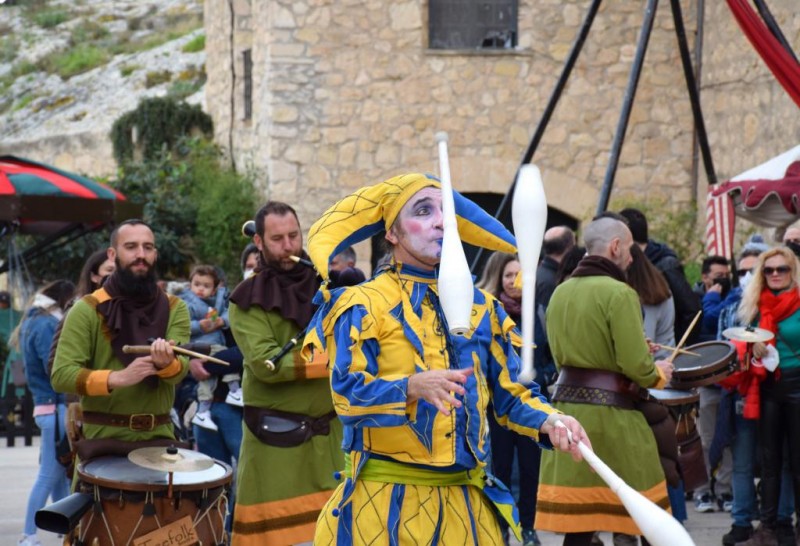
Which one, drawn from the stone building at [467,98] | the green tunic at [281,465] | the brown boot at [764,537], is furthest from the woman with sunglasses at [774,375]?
the stone building at [467,98]

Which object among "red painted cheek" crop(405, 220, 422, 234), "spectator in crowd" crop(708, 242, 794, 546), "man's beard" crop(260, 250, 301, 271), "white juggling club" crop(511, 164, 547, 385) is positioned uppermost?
"white juggling club" crop(511, 164, 547, 385)

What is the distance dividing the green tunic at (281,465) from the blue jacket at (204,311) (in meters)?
2.02

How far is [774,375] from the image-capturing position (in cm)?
761

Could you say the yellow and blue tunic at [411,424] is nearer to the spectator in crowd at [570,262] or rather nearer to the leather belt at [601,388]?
the leather belt at [601,388]

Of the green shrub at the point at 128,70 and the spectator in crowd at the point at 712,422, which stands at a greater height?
the green shrub at the point at 128,70

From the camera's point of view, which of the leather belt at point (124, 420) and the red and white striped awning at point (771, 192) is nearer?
the leather belt at point (124, 420)

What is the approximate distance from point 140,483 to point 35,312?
3527mm

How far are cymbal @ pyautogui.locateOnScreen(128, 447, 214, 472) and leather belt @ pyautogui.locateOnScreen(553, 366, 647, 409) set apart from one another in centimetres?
178

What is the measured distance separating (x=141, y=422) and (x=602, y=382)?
213cm

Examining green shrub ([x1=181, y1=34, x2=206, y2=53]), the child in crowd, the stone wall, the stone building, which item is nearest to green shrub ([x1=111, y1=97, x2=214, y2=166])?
the stone building

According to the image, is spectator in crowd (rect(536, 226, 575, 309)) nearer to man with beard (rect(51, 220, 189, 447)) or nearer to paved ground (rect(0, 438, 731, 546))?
paved ground (rect(0, 438, 731, 546))

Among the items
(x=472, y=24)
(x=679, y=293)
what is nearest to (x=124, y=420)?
(x=679, y=293)

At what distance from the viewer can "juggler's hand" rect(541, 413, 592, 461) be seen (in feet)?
12.4

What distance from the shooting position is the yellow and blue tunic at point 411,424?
3986mm
